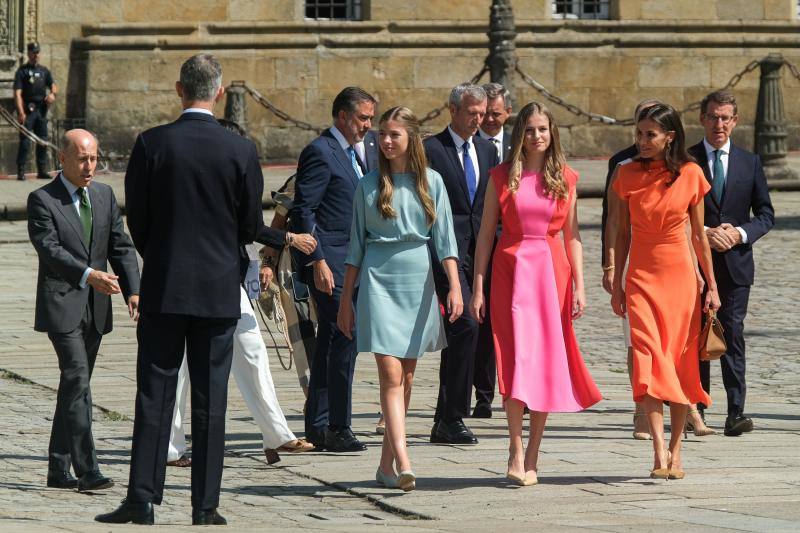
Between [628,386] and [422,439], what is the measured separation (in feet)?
8.28

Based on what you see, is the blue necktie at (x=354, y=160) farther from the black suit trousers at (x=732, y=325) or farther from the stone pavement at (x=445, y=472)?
the black suit trousers at (x=732, y=325)

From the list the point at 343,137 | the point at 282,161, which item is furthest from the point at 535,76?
the point at 343,137

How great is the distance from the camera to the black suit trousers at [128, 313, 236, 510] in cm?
768

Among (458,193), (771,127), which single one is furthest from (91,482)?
(771,127)

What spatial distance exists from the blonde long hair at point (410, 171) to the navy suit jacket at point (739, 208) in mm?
2216

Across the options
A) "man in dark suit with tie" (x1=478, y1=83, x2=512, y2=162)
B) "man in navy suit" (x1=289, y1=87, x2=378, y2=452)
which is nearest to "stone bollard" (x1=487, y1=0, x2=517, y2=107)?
"man in dark suit with tie" (x1=478, y1=83, x2=512, y2=162)

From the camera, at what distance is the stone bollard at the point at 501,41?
81.4 ft

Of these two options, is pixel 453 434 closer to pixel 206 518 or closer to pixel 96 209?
pixel 96 209

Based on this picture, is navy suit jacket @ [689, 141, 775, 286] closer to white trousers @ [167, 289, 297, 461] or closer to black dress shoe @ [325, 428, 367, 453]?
black dress shoe @ [325, 428, 367, 453]

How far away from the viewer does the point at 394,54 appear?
28.4 metres

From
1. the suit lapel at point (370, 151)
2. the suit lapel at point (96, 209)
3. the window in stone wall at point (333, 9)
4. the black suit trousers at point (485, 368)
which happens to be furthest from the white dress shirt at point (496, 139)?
the window in stone wall at point (333, 9)

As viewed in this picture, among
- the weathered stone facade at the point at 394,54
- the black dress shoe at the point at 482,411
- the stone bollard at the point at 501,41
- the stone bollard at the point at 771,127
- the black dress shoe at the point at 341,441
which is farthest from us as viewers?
the weathered stone facade at the point at 394,54

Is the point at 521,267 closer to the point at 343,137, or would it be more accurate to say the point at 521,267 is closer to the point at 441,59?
the point at 343,137

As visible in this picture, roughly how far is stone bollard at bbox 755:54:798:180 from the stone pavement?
1255 centimetres
